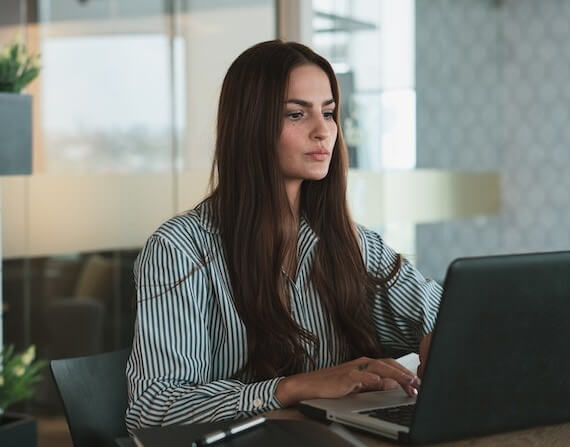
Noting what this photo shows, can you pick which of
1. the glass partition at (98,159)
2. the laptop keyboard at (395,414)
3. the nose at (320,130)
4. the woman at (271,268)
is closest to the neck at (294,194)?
the woman at (271,268)

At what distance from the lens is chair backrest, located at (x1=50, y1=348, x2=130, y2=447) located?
1.51 meters

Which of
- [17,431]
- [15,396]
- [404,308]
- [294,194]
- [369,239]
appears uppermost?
[294,194]

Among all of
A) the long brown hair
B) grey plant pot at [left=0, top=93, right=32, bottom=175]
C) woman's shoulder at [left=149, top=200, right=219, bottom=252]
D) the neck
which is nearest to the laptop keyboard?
the long brown hair

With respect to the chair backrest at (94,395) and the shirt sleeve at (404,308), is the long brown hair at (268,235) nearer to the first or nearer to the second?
the shirt sleeve at (404,308)

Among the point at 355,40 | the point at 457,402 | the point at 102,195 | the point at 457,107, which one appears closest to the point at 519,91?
the point at 457,107

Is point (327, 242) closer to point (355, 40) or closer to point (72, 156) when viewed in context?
point (72, 156)

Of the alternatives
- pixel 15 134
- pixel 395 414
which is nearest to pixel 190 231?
pixel 395 414

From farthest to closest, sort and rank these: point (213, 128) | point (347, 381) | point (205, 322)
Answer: point (213, 128) → point (205, 322) → point (347, 381)

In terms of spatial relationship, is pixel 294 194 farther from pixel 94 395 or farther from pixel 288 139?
pixel 94 395

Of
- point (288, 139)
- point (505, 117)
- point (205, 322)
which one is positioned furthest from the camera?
point (505, 117)

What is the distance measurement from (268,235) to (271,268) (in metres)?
0.06

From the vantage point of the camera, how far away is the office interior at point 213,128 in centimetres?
328

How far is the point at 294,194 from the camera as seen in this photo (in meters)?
1.79

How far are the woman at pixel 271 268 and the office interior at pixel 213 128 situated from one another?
1701mm
